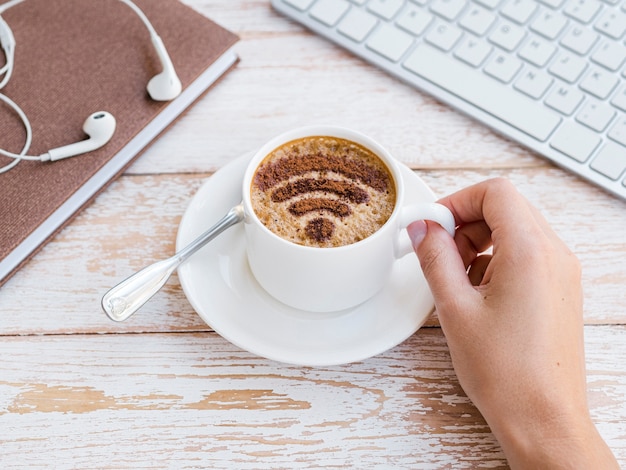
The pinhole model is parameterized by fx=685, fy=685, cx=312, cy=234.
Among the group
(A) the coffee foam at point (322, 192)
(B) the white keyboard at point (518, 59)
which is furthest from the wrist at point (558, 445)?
(B) the white keyboard at point (518, 59)

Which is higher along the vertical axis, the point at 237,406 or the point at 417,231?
the point at 417,231

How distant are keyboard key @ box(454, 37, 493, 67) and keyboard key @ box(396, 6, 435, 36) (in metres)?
0.06

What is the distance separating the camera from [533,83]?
928 mm

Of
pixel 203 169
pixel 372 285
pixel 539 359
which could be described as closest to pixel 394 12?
pixel 203 169

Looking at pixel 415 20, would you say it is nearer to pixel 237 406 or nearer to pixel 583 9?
pixel 583 9

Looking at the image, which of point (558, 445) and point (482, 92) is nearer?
point (558, 445)

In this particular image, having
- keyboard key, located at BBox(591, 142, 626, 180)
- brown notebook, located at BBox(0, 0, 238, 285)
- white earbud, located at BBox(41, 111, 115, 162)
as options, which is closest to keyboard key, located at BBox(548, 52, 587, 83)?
keyboard key, located at BBox(591, 142, 626, 180)

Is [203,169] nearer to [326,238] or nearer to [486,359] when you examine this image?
[326,238]

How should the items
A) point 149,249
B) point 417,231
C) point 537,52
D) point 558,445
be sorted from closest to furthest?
1. point 558,445
2. point 417,231
3. point 149,249
4. point 537,52

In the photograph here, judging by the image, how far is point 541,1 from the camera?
3.23 feet

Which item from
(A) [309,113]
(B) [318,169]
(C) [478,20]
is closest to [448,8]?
(C) [478,20]

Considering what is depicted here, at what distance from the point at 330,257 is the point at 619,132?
1.53 feet

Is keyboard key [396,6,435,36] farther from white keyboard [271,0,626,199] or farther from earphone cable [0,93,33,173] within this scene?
earphone cable [0,93,33,173]

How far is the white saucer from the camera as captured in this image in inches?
27.8
